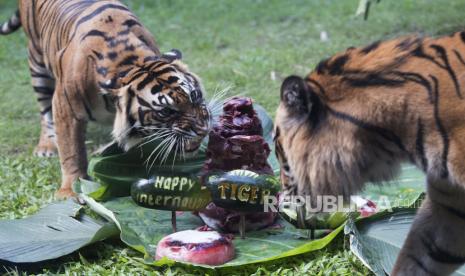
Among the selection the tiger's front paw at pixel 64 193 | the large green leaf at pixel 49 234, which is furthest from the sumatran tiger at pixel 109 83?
the large green leaf at pixel 49 234

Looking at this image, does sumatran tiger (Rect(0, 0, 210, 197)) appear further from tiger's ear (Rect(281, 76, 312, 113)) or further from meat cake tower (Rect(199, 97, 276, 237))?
tiger's ear (Rect(281, 76, 312, 113))

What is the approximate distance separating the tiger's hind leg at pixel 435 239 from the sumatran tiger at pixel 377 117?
5.6 inches

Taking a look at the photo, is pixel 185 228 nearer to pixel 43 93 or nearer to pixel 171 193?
pixel 171 193

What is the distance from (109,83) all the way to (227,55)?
3569mm

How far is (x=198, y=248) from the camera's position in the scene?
3.07 metres

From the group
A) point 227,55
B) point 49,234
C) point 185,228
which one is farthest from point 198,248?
point 227,55

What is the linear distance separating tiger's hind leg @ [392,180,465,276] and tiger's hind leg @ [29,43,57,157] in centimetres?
303

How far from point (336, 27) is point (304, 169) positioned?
5943 millimetres

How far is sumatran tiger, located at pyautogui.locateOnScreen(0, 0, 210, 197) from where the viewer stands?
368 centimetres

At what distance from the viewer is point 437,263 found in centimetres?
280

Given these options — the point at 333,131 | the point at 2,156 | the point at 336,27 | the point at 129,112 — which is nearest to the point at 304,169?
the point at 333,131

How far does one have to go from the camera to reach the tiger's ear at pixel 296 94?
2.38 metres

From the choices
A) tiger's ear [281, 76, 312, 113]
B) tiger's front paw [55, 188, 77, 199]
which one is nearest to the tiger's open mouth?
tiger's front paw [55, 188, 77, 199]

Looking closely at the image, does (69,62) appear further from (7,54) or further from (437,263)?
(7,54)
